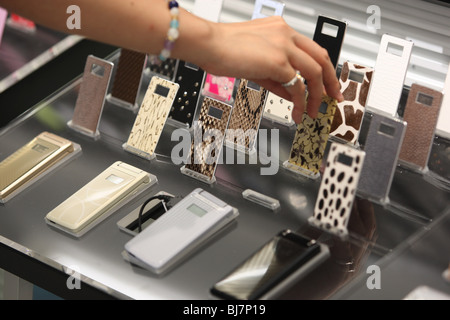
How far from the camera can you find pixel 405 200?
1.93 metres

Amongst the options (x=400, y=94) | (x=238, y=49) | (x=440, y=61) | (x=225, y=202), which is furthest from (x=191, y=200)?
(x=440, y=61)

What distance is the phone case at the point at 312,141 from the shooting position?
197 centimetres

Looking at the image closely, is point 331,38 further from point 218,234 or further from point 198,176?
point 218,234

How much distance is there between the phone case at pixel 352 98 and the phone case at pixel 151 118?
43cm

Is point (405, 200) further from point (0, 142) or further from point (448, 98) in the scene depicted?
point (0, 142)

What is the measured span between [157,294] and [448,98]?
2.82ft

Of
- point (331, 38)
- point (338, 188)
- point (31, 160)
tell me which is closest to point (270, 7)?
point (331, 38)

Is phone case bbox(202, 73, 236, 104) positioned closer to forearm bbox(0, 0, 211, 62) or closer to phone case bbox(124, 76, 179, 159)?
phone case bbox(124, 76, 179, 159)

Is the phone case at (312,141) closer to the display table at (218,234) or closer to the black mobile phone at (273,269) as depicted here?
the display table at (218,234)

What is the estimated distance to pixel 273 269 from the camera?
1.70m

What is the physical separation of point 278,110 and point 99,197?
0.56 m

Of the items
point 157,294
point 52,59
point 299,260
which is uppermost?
point 52,59

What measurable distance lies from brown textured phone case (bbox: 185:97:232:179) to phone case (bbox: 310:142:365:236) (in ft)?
1.02

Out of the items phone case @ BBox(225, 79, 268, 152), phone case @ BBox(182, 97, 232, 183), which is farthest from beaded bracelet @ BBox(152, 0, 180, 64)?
phone case @ BBox(225, 79, 268, 152)
